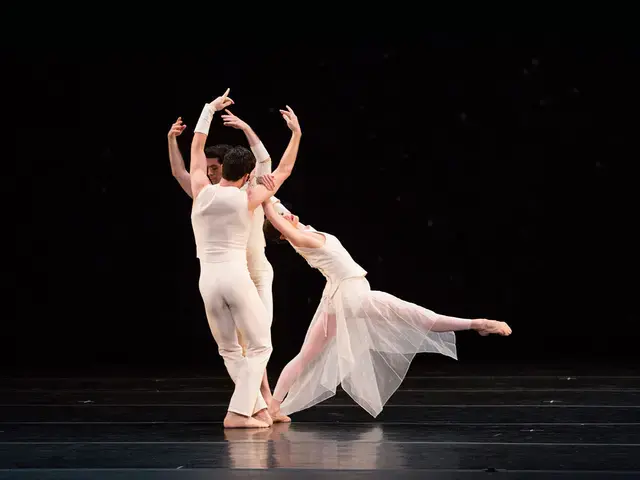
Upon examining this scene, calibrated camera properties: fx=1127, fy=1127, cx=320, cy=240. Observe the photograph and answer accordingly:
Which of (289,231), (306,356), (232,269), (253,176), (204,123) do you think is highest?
(204,123)

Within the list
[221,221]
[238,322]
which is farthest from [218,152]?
[238,322]

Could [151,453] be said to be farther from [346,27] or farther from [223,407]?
[346,27]

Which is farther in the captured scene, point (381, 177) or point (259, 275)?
point (381, 177)

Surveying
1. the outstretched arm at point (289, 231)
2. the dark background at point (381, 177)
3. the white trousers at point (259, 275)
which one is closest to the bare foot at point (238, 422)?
the white trousers at point (259, 275)

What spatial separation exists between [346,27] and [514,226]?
1.77m

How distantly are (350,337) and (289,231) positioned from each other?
19.6 inches

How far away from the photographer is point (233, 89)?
7734mm

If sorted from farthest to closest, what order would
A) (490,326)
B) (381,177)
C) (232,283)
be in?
(381,177), (490,326), (232,283)

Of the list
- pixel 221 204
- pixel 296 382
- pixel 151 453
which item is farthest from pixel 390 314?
pixel 151 453

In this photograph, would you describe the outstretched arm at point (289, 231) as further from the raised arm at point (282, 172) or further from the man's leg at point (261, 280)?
the man's leg at point (261, 280)

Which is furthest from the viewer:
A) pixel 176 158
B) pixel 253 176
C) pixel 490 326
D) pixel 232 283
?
pixel 253 176

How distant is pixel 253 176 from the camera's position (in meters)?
4.72

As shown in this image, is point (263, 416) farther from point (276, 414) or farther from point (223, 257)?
point (223, 257)

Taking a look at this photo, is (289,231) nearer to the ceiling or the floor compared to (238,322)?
nearer to the ceiling
